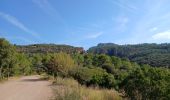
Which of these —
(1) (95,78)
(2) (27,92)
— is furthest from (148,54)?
(2) (27,92)

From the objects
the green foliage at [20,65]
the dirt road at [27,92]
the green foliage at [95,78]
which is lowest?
the dirt road at [27,92]

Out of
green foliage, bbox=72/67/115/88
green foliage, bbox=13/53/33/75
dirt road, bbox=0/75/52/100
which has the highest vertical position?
green foliage, bbox=13/53/33/75

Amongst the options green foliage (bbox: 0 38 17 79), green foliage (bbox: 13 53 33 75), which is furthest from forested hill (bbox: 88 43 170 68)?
green foliage (bbox: 0 38 17 79)

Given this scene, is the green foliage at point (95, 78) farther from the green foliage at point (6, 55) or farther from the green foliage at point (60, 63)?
the green foliage at point (6, 55)

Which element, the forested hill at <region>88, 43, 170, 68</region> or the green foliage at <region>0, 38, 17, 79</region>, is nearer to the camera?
the green foliage at <region>0, 38, 17, 79</region>

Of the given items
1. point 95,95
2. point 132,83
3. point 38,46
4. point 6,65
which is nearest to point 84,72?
point 95,95

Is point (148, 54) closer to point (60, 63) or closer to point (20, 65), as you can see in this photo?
point (20, 65)

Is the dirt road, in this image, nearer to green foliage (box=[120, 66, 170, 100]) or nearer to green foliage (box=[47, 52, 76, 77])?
green foliage (box=[120, 66, 170, 100])

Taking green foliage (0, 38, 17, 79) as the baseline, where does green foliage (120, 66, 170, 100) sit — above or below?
below

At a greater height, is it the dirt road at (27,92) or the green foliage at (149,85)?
the green foliage at (149,85)

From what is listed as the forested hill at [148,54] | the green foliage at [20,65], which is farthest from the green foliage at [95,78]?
the forested hill at [148,54]

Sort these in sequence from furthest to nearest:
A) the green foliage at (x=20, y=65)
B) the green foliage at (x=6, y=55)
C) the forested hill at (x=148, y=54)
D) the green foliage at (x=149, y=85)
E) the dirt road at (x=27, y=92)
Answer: the forested hill at (x=148, y=54) < the green foliage at (x=20, y=65) < the green foliage at (x=6, y=55) < the dirt road at (x=27, y=92) < the green foliage at (x=149, y=85)

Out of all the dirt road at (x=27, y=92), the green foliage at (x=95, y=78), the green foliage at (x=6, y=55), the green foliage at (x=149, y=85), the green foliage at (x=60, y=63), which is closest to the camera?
the green foliage at (x=149, y=85)

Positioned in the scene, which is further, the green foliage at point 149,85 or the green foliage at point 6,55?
the green foliage at point 6,55
